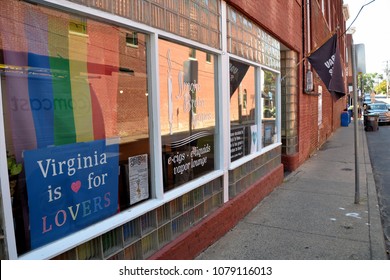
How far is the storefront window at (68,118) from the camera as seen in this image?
2252 millimetres

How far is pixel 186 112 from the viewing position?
13.2 ft

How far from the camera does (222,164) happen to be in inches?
184

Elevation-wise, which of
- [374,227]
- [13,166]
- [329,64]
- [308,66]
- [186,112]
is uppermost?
[308,66]

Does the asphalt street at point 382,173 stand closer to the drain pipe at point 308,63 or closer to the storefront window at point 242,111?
the storefront window at point 242,111

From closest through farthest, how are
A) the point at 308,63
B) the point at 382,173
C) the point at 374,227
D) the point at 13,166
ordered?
the point at 13,166, the point at 374,227, the point at 382,173, the point at 308,63

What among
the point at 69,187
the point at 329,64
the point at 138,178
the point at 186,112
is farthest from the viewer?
the point at 329,64

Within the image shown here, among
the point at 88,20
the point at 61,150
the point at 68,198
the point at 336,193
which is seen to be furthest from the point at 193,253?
the point at 336,193

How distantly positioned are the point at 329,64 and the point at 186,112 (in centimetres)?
448

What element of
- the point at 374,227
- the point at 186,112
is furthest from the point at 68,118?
the point at 374,227

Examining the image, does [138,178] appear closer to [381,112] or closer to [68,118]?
[68,118]

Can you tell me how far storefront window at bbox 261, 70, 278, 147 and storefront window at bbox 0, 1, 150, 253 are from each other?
3.90 meters

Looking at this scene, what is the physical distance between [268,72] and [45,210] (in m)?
5.60

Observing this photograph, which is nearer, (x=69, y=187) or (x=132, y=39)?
(x=69, y=187)

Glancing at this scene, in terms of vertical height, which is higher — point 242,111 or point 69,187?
point 242,111
